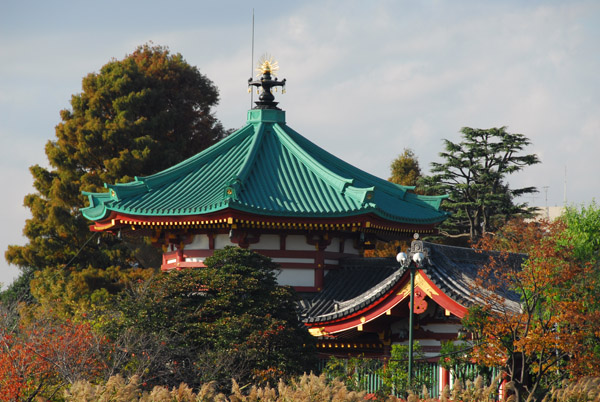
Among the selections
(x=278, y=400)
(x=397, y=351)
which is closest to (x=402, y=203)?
(x=397, y=351)

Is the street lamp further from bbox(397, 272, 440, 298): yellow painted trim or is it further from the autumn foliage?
the autumn foliage

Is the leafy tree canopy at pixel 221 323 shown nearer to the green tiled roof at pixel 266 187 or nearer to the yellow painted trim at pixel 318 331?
the yellow painted trim at pixel 318 331

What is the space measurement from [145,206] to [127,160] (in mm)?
14238

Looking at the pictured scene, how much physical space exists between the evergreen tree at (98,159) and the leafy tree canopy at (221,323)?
1822cm

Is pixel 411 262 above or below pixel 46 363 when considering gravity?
above

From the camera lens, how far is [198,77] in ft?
140

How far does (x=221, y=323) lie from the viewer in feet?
57.0

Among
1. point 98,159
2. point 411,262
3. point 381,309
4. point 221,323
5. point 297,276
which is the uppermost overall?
point 98,159

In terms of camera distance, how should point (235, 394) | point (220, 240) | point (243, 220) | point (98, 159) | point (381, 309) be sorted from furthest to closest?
point (98, 159) → point (220, 240) → point (243, 220) → point (381, 309) → point (235, 394)

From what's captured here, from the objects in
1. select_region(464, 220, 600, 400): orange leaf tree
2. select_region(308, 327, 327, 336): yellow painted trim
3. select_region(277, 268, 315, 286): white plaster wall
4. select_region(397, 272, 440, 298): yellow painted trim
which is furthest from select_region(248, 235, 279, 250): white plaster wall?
select_region(464, 220, 600, 400): orange leaf tree

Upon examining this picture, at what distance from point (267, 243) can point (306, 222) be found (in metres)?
1.47

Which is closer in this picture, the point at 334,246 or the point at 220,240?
the point at 220,240

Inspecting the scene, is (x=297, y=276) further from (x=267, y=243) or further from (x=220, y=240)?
(x=220, y=240)

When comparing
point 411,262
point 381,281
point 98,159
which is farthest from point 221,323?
point 98,159
